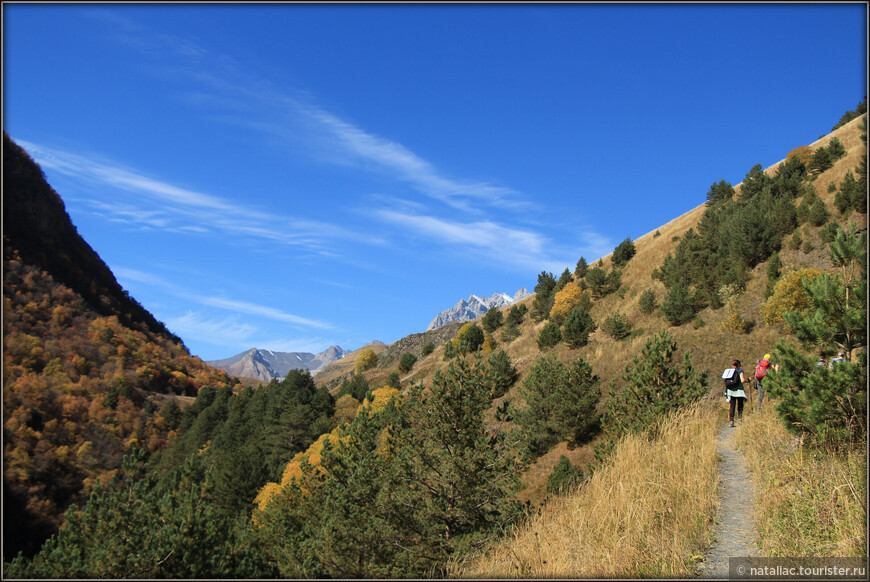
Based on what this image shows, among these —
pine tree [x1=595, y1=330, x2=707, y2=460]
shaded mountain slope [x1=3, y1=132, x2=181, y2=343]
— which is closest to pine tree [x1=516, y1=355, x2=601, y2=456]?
pine tree [x1=595, y1=330, x2=707, y2=460]

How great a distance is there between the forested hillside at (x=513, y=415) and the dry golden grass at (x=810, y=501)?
1.58 ft

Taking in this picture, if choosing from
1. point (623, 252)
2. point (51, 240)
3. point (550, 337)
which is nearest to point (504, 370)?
point (550, 337)

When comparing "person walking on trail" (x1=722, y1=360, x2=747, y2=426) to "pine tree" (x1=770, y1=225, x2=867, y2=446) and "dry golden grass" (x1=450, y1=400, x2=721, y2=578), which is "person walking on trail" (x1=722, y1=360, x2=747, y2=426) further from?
"pine tree" (x1=770, y1=225, x2=867, y2=446)

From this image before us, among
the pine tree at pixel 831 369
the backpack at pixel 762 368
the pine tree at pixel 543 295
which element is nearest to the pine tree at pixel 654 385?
the backpack at pixel 762 368

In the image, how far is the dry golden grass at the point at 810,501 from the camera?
13.3ft

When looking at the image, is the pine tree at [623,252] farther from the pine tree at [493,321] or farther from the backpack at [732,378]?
the backpack at [732,378]

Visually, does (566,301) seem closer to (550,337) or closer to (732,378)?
(550,337)

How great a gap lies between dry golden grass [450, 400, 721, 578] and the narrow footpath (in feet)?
0.40

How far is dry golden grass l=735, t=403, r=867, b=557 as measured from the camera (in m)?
4.07

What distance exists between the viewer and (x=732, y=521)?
17.0 ft

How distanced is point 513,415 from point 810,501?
11.8 meters

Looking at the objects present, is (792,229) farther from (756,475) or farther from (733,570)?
(733,570)

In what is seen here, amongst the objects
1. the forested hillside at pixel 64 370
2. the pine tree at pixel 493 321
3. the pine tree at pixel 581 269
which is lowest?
the forested hillside at pixel 64 370

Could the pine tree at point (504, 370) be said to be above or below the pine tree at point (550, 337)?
below
